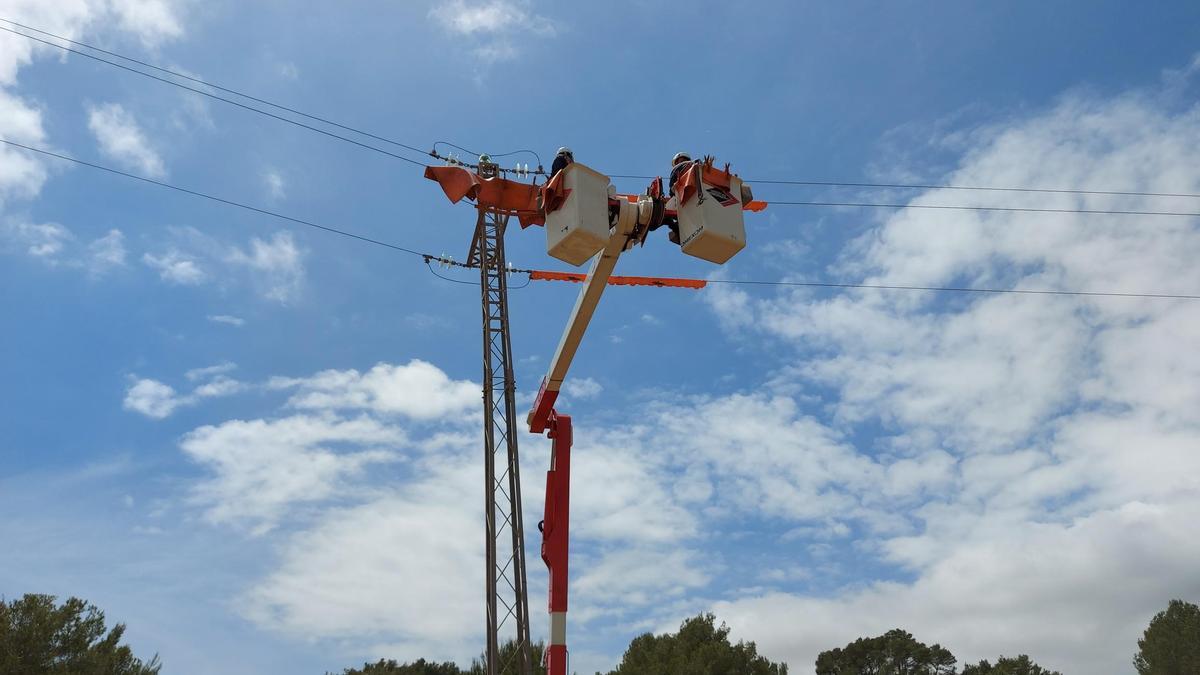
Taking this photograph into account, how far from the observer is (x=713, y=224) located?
11.7 meters

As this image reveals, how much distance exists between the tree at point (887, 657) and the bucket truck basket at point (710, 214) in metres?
56.5

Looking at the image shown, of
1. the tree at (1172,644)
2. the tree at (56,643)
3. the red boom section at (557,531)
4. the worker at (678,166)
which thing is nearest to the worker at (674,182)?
the worker at (678,166)

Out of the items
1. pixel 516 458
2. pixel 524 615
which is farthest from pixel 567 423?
pixel 524 615

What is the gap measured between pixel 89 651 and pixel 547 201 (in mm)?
30121

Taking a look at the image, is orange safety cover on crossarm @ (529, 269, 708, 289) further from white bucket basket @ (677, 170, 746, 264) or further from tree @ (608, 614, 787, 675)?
tree @ (608, 614, 787, 675)

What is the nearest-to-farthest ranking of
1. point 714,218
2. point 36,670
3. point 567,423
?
point 714,218
point 567,423
point 36,670

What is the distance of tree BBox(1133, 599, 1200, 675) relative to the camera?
4897cm

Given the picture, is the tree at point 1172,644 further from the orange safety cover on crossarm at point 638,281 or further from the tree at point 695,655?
the orange safety cover on crossarm at point 638,281

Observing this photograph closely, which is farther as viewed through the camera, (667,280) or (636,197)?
(667,280)

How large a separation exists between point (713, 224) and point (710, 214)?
14cm

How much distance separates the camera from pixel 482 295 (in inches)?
801

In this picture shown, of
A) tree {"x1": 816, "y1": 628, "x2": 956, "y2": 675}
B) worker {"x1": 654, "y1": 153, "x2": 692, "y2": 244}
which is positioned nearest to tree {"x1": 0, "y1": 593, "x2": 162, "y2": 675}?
worker {"x1": 654, "y1": 153, "x2": 692, "y2": 244}

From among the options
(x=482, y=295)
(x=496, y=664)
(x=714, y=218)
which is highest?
(x=482, y=295)

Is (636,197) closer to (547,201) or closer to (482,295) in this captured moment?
(547,201)
